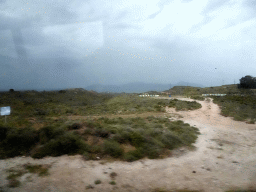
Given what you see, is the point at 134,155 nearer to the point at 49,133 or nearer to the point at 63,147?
the point at 63,147

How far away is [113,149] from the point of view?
784 cm

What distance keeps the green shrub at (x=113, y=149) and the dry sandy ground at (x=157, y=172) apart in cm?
67

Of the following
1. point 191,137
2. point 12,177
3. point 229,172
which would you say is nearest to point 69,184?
point 12,177

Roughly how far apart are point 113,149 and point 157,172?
7.66ft

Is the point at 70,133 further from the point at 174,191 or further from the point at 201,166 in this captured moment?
the point at 201,166

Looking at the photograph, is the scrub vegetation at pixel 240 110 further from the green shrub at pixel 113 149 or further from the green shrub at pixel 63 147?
the green shrub at pixel 63 147

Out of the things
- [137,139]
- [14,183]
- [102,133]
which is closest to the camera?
[14,183]

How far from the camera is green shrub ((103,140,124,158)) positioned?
7.65 m

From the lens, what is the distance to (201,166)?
7.10 m

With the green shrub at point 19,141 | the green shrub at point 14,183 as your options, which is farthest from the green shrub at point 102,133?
the green shrub at point 14,183

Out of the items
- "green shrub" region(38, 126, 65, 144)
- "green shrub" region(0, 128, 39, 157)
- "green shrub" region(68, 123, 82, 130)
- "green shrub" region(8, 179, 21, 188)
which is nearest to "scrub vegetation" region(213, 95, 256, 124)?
"green shrub" region(68, 123, 82, 130)

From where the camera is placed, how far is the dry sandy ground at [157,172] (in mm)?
5402

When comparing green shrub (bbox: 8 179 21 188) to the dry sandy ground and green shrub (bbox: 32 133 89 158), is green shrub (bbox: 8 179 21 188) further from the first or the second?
green shrub (bbox: 32 133 89 158)

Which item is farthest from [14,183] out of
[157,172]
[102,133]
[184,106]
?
[184,106]
